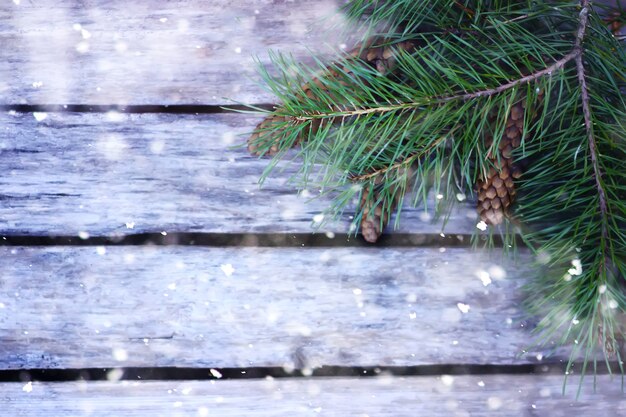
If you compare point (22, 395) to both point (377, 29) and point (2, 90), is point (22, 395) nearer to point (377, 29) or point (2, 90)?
point (2, 90)

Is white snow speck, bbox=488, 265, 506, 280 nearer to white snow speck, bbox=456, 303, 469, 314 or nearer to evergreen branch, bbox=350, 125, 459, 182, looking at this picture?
white snow speck, bbox=456, 303, 469, 314

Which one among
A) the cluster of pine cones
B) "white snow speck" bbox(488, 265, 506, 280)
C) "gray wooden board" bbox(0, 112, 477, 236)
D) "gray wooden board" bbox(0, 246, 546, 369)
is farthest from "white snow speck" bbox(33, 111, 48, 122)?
"white snow speck" bbox(488, 265, 506, 280)

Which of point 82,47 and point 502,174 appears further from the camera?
point 82,47

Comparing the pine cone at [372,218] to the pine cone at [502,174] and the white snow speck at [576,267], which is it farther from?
the white snow speck at [576,267]

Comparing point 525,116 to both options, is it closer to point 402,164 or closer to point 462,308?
point 402,164

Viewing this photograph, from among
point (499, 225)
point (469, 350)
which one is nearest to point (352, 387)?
point (469, 350)

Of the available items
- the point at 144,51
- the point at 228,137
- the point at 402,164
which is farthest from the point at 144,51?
the point at 402,164
